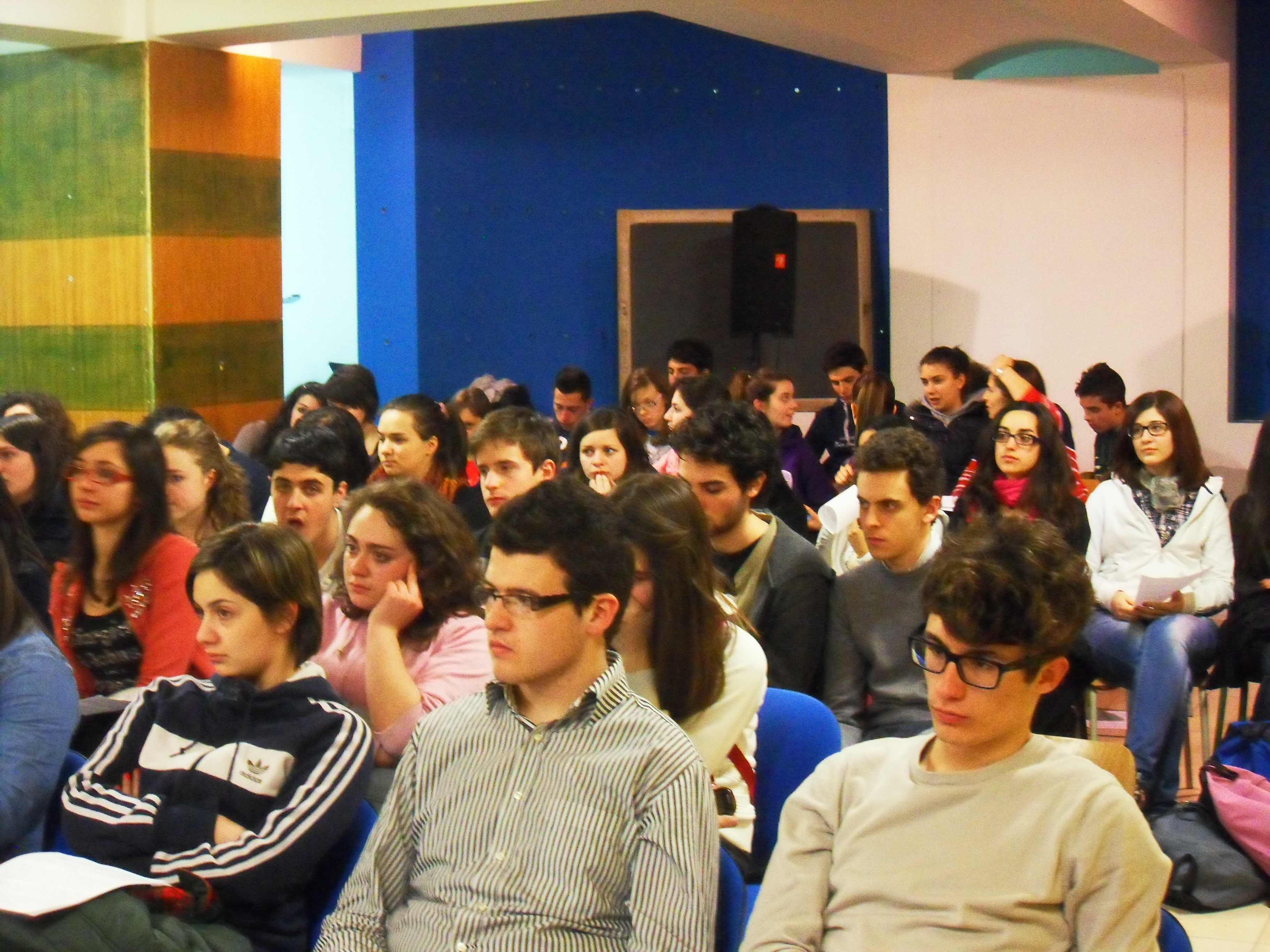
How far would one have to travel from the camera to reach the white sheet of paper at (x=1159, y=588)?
420 cm

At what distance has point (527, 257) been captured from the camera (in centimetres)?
911

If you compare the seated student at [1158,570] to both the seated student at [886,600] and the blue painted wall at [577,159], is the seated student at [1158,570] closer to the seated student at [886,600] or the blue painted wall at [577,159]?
the seated student at [886,600]

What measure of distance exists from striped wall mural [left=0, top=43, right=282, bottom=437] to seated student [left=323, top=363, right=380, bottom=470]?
0.89 metres

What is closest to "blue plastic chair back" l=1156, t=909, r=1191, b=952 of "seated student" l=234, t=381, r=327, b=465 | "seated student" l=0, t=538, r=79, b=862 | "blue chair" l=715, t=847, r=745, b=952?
"blue chair" l=715, t=847, r=745, b=952

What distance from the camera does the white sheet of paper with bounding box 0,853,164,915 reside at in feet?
6.81

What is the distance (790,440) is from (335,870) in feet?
13.8

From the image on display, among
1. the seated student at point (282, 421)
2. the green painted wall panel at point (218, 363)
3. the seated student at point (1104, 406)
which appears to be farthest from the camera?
the seated student at point (1104, 406)

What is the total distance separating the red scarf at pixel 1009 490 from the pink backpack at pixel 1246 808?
1078 millimetres

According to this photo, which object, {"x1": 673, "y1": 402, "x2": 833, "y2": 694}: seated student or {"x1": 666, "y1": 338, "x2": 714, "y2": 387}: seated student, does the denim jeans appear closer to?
{"x1": 673, "y1": 402, "x2": 833, "y2": 694}: seated student

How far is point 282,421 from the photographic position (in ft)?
19.6

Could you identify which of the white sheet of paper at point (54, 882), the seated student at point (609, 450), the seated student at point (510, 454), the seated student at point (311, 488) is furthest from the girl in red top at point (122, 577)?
the seated student at point (609, 450)

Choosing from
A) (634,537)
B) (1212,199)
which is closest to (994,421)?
(634,537)

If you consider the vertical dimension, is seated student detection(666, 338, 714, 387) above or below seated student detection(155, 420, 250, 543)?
above

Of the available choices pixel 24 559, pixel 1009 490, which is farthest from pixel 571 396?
pixel 24 559
